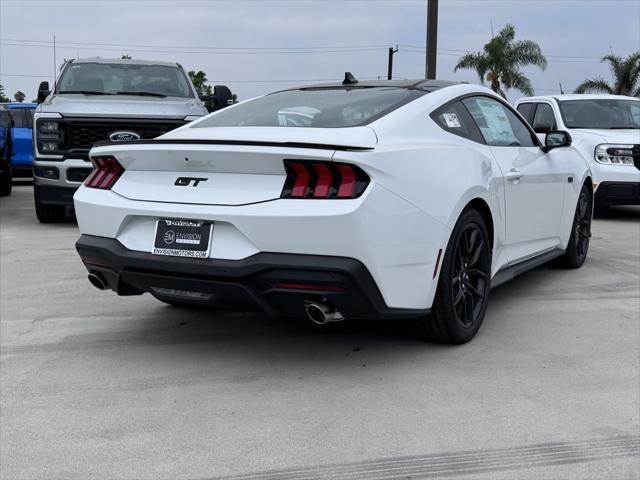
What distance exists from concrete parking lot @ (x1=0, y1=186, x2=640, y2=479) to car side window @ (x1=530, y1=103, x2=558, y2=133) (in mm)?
6079

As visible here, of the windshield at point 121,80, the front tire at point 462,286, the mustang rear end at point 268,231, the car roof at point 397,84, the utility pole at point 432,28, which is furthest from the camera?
the utility pole at point 432,28

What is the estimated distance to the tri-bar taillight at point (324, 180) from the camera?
11.4 ft

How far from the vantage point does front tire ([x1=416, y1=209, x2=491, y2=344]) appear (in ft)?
13.3

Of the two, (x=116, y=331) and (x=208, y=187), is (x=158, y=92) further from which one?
(x=208, y=187)

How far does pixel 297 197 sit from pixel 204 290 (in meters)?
0.65

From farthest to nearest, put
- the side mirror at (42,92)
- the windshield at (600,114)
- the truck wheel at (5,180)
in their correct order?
the truck wheel at (5,180) → the windshield at (600,114) → the side mirror at (42,92)

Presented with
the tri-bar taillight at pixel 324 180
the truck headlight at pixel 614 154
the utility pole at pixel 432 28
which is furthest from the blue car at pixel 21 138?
the tri-bar taillight at pixel 324 180

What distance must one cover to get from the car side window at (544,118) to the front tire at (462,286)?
695 cm

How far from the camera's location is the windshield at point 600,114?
11.0 m

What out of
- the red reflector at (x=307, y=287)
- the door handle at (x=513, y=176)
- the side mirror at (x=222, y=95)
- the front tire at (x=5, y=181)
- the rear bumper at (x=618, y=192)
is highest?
the side mirror at (x=222, y=95)

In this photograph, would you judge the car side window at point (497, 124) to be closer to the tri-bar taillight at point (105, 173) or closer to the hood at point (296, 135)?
the hood at point (296, 135)

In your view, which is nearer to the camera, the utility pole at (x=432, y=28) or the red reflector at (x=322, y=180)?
the red reflector at (x=322, y=180)

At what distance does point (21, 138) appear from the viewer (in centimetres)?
1548

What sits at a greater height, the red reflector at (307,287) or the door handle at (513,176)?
the door handle at (513,176)
